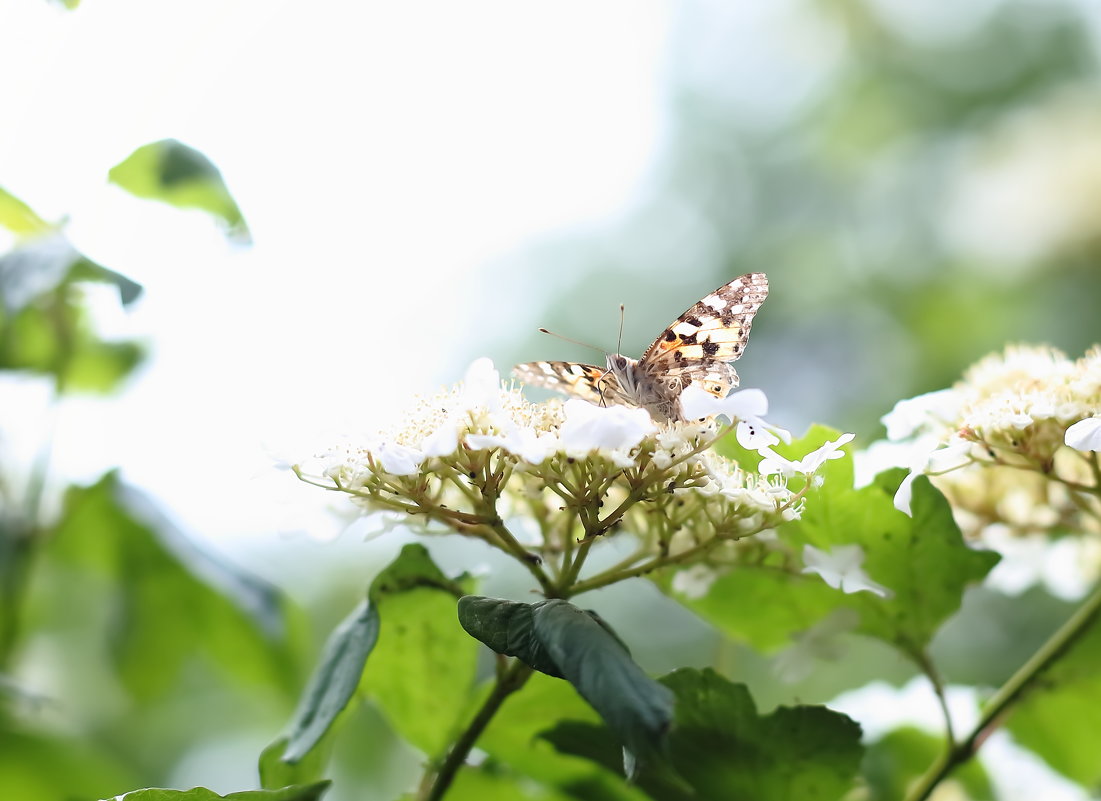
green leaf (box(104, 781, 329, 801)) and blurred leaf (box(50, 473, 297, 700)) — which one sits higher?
blurred leaf (box(50, 473, 297, 700))

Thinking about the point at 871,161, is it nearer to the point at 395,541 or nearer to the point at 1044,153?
the point at 1044,153

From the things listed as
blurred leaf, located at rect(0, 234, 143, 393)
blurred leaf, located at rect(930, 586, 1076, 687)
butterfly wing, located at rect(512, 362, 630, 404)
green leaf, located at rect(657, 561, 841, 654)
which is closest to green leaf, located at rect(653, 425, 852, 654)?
green leaf, located at rect(657, 561, 841, 654)

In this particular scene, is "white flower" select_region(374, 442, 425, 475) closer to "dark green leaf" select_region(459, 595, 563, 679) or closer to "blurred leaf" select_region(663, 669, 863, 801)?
"dark green leaf" select_region(459, 595, 563, 679)

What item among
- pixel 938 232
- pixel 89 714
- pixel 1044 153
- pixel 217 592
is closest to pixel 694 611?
pixel 217 592

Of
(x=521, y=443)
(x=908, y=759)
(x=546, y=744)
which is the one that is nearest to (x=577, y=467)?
(x=521, y=443)

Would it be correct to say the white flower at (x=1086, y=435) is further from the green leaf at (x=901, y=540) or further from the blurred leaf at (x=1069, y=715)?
the blurred leaf at (x=1069, y=715)

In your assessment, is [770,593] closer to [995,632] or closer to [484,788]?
[484,788]
